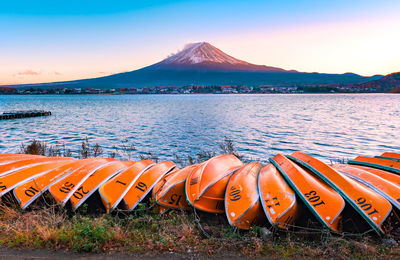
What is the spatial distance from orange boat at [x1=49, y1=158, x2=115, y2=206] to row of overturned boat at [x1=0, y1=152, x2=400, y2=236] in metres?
0.02

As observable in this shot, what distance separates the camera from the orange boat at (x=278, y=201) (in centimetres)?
431

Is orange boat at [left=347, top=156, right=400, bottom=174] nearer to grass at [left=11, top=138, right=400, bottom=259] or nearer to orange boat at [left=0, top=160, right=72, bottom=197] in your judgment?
grass at [left=11, top=138, right=400, bottom=259]

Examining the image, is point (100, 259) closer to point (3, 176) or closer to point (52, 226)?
point (52, 226)

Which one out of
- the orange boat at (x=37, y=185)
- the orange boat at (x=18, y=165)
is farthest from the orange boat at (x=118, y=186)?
the orange boat at (x=18, y=165)

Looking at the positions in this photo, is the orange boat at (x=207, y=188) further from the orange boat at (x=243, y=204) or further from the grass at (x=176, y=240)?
the grass at (x=176, y=240)

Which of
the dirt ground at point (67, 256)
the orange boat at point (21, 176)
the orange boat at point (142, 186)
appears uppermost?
the orange boat at point (21, 176)

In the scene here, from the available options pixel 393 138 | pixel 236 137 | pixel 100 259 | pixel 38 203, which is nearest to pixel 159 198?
pixel 100 259

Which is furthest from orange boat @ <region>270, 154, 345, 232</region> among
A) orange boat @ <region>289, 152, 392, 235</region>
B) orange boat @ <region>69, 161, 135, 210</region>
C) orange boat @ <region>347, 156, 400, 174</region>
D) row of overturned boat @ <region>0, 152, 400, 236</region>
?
orange boat @ <region>69, 161, 135, 210</region>

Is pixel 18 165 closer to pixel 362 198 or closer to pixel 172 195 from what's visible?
pixel 172 195

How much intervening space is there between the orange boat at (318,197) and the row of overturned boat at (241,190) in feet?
0.05

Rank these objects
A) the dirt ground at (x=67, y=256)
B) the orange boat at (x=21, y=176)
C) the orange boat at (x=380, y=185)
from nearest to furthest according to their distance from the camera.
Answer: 1. the dirt ground at (x=67, y=256)
2. the orange boat at (x=380, y=185)
3. the orange boat at (x=21, y=176)

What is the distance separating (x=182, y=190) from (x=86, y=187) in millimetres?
2048

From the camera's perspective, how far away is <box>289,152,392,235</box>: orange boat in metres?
4.14

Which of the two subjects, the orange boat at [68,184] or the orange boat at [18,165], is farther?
the orange boat at [18,165]
